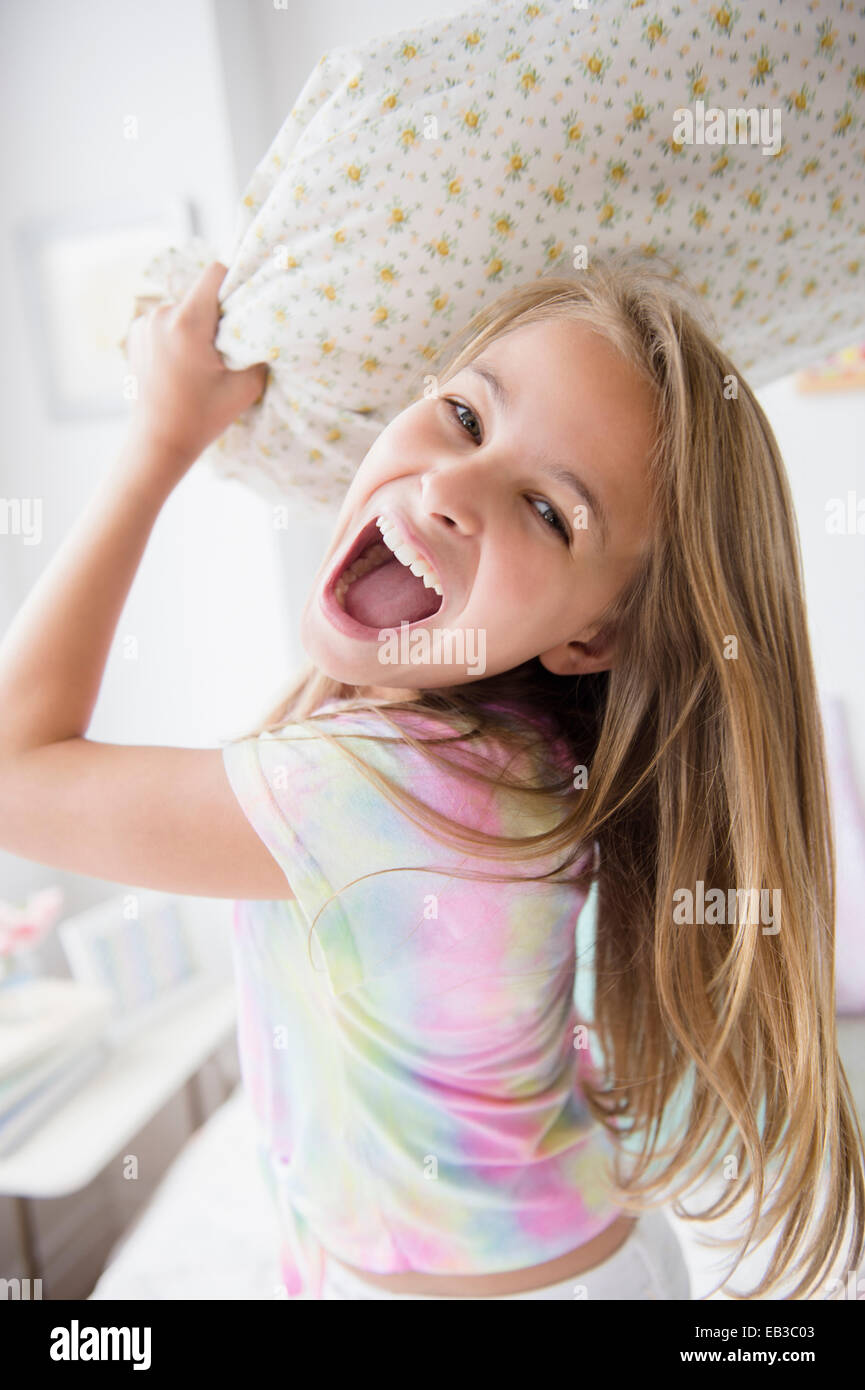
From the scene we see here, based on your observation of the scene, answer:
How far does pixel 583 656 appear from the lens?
0.58 m

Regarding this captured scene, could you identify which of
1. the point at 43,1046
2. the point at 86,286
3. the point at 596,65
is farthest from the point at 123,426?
the point at 596,65

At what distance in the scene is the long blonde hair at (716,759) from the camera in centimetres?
51

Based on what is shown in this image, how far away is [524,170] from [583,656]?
0.28 metres

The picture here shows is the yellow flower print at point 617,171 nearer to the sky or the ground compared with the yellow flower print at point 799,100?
nearer to the ground

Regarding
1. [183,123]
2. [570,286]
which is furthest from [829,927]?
[183,123]

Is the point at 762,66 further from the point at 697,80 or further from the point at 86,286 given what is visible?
the point at 86,286

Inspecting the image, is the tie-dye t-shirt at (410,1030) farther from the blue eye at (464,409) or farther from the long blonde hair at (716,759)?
the blue eye at (464,409)

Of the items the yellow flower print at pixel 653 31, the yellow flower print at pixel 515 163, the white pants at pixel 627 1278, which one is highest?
the yellow flower print at pixel 653 31

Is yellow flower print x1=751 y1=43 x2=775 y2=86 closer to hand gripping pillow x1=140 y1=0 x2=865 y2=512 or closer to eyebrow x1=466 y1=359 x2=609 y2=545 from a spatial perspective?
hand gripping pillow x1=140 y1=0 x2=865 y2=512

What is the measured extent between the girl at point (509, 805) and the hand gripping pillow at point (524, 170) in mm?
40

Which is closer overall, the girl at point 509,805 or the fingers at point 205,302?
the girl at point 509,805

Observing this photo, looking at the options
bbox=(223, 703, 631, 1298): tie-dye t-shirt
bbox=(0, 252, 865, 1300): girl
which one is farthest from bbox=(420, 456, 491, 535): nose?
bbox=(223, 703, 631, 1298): tie-dye t-shirt

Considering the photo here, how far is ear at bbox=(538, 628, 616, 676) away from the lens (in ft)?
1.89

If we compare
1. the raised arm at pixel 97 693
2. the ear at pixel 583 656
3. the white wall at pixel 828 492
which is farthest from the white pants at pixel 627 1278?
the white wall at pixel 828 492
